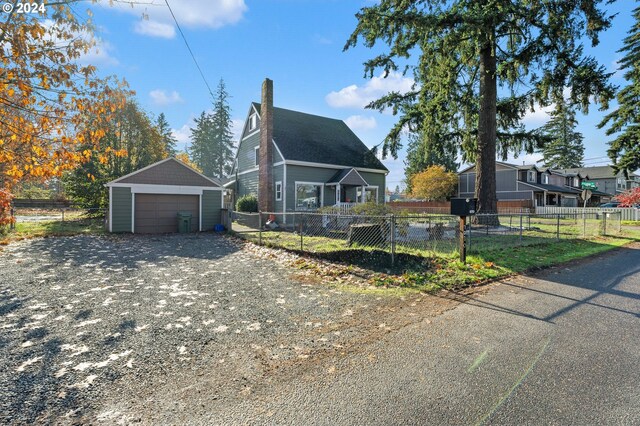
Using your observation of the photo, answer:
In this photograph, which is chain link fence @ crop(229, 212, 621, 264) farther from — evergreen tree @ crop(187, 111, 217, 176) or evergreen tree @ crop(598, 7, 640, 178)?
evergreen tree @ crop(187, 111, 217, 176)

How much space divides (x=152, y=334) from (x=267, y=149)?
14.2 m

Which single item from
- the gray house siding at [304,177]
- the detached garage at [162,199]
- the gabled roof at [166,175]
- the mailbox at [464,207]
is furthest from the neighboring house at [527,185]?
the mailbox at [464,207]

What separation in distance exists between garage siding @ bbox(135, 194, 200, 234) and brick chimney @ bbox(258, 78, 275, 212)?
11.5ft

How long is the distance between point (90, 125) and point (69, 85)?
0.93 metres

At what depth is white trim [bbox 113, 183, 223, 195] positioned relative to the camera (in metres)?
14.8

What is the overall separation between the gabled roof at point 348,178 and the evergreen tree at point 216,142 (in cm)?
4337

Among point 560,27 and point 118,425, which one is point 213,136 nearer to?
point 560,27

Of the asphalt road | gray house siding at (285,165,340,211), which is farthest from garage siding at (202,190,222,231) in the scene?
the asphalt road

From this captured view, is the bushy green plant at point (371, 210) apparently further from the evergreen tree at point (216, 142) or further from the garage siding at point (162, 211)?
the evergreen tree at point (216, 142)

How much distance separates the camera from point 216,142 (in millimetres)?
56781

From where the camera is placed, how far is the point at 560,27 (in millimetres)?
12250

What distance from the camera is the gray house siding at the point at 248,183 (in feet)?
69.9

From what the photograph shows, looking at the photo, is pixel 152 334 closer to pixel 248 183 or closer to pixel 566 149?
pixel 248 183

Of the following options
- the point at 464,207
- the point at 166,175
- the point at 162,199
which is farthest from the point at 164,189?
the point at 464,207
